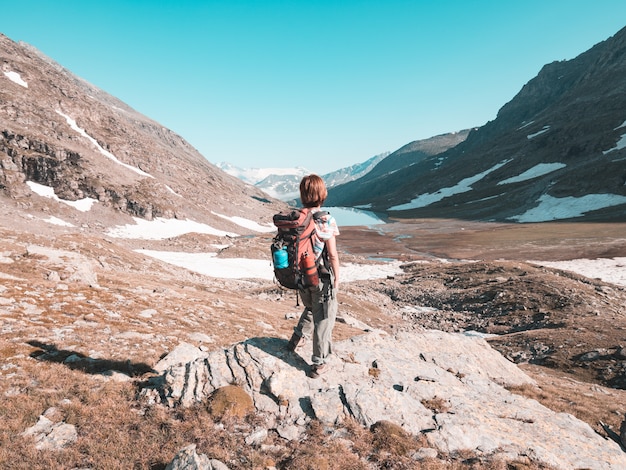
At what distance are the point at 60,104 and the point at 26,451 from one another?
16046 cm

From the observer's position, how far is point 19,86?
118 meters

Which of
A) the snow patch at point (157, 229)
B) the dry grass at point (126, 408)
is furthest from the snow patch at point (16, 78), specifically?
the dry grass at point (126, 408)

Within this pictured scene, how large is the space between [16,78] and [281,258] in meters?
168

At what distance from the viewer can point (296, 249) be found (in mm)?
7602

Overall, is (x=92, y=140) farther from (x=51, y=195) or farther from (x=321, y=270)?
(x=321, y=270)

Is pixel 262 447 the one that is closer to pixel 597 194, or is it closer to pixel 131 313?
pixel 131 313

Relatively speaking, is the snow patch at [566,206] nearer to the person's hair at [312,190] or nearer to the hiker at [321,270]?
the hiker at [321,270]

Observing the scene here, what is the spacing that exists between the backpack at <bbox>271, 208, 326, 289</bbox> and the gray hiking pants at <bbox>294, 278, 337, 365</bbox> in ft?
1.50

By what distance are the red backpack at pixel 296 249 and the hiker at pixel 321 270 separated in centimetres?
21

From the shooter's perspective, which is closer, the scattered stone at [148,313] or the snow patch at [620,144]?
the scattered stone at [148,313]

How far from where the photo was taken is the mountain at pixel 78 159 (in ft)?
306

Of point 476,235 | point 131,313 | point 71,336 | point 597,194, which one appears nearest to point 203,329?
point 131,313

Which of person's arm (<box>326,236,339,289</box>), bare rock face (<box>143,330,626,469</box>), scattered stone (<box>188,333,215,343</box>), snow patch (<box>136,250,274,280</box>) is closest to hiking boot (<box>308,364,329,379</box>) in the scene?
bare rock face (<box>143,330,626,469</box>)

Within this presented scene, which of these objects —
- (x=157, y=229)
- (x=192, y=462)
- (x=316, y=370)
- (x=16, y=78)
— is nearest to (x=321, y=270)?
(x=316, y=370)
